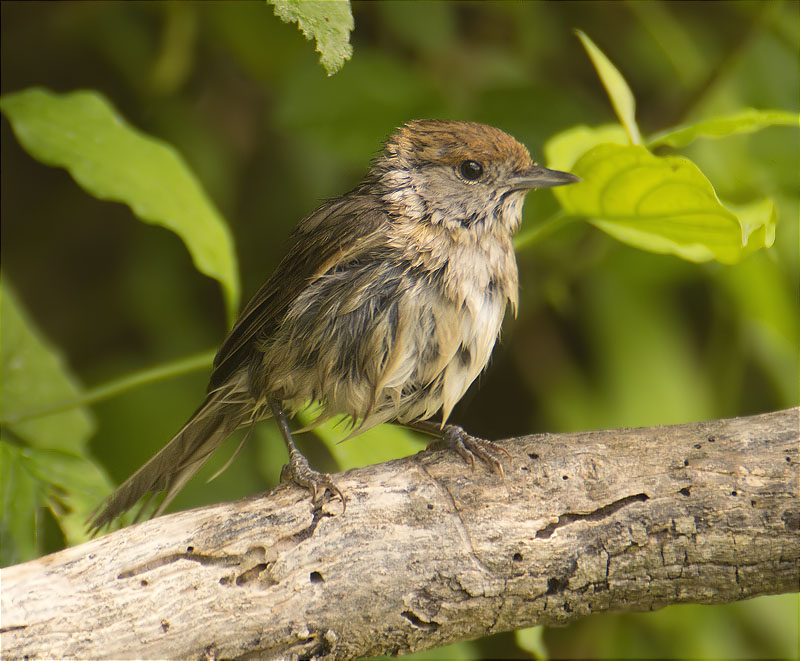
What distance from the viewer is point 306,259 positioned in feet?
9.50

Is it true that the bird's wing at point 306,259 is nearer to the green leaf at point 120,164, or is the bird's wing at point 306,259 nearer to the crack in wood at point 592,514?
the green leaf at point 120,164

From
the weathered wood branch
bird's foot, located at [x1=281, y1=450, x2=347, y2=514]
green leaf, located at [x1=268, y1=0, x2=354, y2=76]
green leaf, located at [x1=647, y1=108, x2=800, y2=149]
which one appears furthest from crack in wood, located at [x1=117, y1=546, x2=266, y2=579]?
green leaf, located at [x1=647, y1=108, x2=800, y2=149]

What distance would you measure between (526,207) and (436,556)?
2.06m

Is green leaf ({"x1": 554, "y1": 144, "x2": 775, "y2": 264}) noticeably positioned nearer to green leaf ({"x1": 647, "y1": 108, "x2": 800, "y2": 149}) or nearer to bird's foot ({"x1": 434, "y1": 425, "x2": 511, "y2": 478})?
green leaf ({"x1": 647, "y1": 108, "x2": 800, "y2": 149})

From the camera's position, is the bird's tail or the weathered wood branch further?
the bird's tail

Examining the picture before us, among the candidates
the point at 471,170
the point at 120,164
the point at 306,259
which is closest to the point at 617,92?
the point at 471,170

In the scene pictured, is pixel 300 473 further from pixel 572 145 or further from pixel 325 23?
pixel 572 145

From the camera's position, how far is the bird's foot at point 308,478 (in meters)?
2.36

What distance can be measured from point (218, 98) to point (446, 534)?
137 inches

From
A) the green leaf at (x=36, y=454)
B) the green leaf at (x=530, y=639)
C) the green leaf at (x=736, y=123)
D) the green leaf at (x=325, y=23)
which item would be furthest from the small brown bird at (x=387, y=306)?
the green leaf at (x=325, y=23)

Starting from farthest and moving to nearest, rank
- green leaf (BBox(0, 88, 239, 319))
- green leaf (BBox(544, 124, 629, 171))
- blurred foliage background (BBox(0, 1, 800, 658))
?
blurred foliage background (BBox(0, 1, 800, 658)) < green leaf (BBox(544, 124, 629, 171)) < green leaf (BBox(0, 88, 239, 319))

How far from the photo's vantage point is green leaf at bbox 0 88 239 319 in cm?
270

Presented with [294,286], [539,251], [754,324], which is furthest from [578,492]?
[754,324]

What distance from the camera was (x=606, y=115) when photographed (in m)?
4.54
